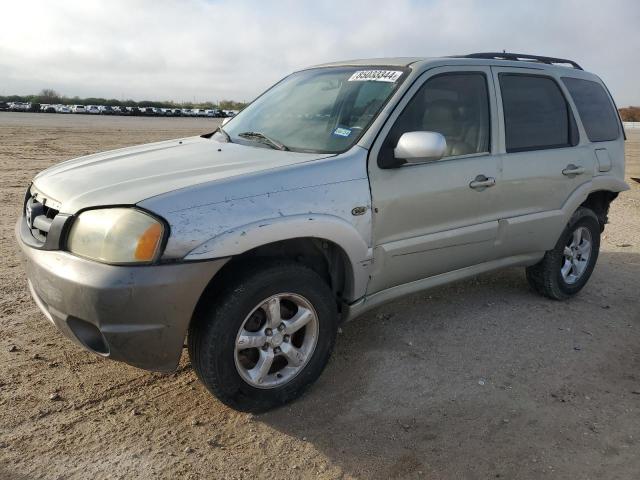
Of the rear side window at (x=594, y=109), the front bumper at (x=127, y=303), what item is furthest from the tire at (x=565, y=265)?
the front bumper at (x=127, y=303)

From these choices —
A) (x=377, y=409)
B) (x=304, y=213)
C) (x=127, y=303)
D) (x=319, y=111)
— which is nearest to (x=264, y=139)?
(x=319, y=111)

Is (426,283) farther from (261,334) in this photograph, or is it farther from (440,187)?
(261,334)

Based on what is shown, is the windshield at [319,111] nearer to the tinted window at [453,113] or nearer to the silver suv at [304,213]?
the silver suv at [304,213]

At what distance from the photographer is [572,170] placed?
453cm

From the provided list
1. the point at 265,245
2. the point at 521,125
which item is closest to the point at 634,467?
the point at 265,245

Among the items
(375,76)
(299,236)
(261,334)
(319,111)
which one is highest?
(375,76)

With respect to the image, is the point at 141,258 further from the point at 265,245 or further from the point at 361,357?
the point at 361,357

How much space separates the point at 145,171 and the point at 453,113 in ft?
6.66

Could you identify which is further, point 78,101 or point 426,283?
point 78,101

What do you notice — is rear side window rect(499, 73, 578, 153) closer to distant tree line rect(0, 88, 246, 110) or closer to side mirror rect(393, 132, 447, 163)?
side mirror rect(393, 132, 447, 163)

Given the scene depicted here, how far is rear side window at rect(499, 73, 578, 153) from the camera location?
4145 mm

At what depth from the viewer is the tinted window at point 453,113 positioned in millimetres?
3541

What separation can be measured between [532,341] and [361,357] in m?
1.32

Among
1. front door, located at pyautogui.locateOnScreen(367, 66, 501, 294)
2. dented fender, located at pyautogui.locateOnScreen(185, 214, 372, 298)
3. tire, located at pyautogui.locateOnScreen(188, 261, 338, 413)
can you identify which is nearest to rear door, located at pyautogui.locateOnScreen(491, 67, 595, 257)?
front door, located at pyautogui.locateOnScreen(367, 66, 501, 294)
